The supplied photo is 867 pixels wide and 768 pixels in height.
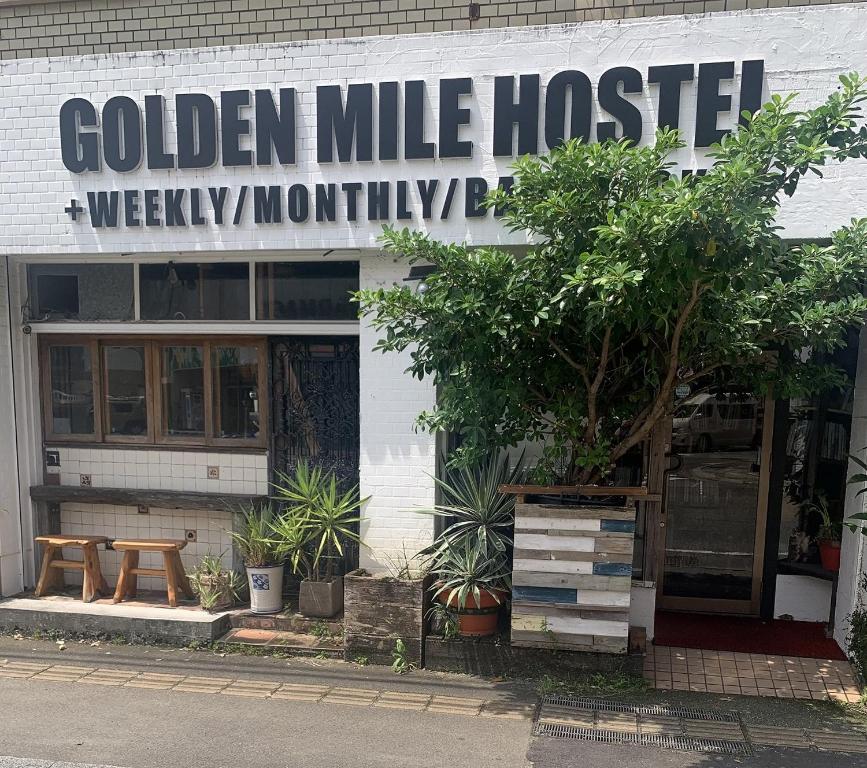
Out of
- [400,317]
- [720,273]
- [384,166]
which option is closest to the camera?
[720,273]

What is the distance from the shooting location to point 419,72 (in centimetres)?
555

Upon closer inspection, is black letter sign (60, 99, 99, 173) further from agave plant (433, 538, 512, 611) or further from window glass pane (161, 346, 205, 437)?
agave plant (433, 538, 512, 611)

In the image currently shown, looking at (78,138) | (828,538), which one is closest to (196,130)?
(78,138)

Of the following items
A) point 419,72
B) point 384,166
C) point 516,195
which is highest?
point 419,72

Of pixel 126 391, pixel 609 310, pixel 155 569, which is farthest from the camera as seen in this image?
pixel 126 391

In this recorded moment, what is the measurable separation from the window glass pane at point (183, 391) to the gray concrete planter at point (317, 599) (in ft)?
6.13

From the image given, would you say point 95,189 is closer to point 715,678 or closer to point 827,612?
point 715,678

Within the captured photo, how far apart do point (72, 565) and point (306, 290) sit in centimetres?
324

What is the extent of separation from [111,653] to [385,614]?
229 cm

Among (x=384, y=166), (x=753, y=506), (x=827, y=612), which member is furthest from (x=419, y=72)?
(x=827, y=612)

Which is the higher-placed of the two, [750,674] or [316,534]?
[316,534]

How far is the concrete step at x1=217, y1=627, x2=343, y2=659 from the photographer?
227 inches

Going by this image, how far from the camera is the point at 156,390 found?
22.9ft

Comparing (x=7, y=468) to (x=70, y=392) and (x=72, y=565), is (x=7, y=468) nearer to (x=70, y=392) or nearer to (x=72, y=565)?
(x=70, y=392)
